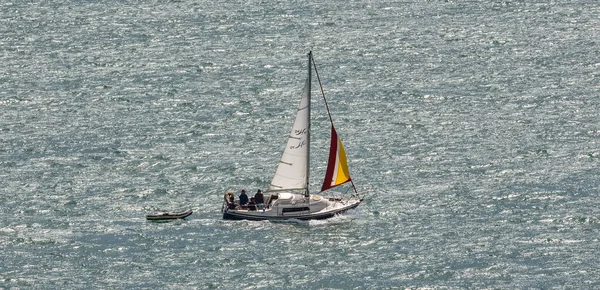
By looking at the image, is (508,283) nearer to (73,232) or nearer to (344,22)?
(73,232)

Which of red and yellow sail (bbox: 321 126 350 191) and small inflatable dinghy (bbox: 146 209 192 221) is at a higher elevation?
red and yellow sail (bbox: 321 126 350 191)

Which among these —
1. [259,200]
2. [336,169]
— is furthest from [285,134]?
[259,200]

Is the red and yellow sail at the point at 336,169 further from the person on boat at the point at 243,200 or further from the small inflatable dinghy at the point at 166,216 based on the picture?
the small inflatable dinghy at the point at 166,216

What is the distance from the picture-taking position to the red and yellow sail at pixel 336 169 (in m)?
89.8

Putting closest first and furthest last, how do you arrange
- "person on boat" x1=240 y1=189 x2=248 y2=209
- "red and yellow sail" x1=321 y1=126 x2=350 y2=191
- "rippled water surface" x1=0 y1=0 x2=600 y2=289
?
1. "rippled water surface" x1=0 y1=0 x2=600 y2=289
2. "person on boat" x1=240 y1=189 x2=248 y2=209
3. "red and yellow sail" x1=321 y1=126 x2=350 y2=191

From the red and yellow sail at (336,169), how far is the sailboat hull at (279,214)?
1893mm

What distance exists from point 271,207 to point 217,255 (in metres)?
8.45

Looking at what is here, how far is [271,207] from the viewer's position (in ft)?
291

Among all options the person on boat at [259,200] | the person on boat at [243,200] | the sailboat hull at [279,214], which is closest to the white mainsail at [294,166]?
the person on boat at [259,200]

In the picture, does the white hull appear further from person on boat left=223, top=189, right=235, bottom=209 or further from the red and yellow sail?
the red and yellow sail

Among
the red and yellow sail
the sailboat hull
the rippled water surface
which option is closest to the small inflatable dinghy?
the rippled water surface

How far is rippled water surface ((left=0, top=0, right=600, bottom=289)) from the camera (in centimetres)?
8031

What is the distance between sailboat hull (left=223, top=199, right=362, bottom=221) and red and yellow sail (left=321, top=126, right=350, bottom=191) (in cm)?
189

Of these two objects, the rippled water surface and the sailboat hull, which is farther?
the sailboat hull
